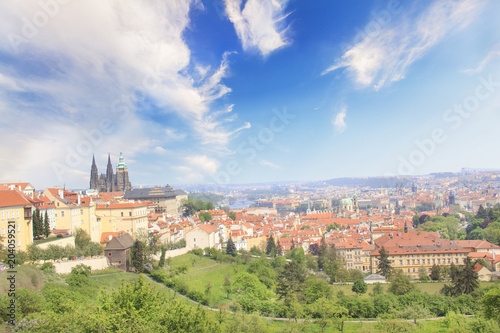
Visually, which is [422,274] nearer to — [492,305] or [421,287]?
[421,287]

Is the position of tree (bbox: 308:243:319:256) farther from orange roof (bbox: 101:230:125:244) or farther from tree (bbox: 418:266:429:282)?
orange roof (bbox: 101:230:125:244)

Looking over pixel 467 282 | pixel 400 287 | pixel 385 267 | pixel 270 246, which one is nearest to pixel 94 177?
pixel 270 246

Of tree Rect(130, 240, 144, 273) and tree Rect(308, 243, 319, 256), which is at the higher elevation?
tree Rect(130, 240, 144, 273)

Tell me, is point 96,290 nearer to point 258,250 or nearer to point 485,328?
point 485,328

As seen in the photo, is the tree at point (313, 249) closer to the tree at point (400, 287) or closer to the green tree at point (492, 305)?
the tree at point (400, 287)

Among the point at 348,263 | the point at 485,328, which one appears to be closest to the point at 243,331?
the point at 485,328

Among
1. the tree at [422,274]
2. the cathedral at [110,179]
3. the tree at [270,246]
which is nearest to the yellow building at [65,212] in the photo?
the tree at [270,246]

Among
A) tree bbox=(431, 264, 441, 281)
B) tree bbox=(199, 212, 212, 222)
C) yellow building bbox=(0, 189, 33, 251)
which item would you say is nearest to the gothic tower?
tree bbox=(199, 212, 212, 222)
